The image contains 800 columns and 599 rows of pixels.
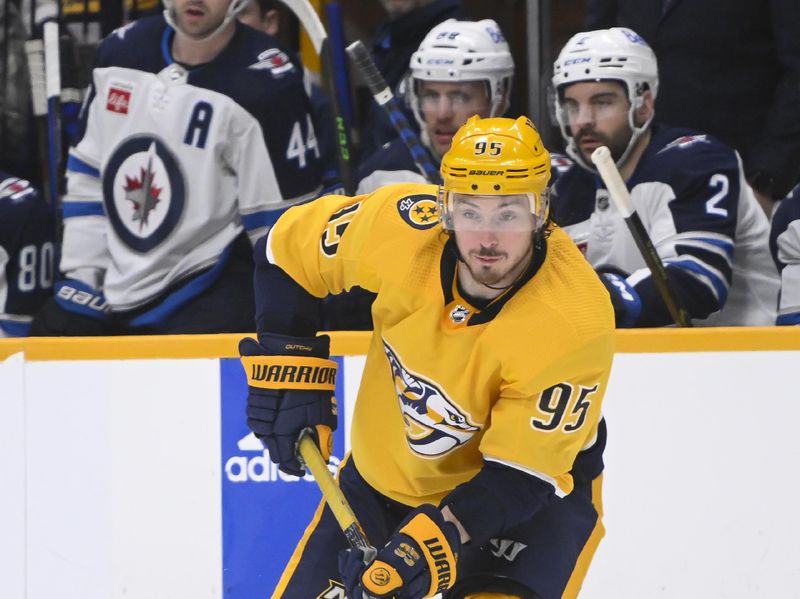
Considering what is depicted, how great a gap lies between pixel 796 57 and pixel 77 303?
177 cm

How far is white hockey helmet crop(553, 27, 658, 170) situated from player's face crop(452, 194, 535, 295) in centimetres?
127

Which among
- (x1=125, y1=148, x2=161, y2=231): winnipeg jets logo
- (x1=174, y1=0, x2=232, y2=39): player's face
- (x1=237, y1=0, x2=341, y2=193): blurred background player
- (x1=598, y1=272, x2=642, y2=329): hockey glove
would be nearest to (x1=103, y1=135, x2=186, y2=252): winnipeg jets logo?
(x1=125, y1=148, x2=161, y2=231): winnipeg jets logo

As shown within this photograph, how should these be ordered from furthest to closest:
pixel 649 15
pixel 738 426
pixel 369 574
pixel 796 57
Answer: pixel 649 15
pixel 796 57
pixel 738 426
pixel 369 574

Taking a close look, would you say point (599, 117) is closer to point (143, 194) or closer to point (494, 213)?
point (143, 194)

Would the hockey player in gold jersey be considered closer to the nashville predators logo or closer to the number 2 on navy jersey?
the nashville predators logo

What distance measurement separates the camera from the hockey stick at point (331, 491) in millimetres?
2406

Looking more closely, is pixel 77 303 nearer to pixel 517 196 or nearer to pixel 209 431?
pixel 209 431

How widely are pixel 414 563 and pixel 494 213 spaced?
20.9 inches

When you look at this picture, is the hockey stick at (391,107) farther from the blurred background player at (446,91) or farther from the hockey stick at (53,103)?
the hockey stick at (53,103)

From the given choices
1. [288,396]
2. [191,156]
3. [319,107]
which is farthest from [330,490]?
[319,107]

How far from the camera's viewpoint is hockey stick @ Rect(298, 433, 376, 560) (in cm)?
241

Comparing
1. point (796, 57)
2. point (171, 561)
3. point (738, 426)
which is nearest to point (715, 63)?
point (796, 57)

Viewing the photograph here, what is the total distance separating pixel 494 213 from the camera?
225cm

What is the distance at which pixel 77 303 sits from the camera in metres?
3.53
